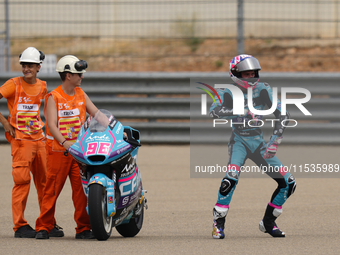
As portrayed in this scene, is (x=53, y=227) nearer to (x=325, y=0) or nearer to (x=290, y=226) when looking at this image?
(x=290, y=226)

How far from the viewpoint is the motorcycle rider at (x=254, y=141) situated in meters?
6.05

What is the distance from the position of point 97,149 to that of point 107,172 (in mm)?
235

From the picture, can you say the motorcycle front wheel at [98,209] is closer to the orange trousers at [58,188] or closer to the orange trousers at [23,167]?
the orange trousers at [58,188]

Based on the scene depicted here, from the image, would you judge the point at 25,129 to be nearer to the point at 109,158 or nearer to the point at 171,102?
the point at 109,158

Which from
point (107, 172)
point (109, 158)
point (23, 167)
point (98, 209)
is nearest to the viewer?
point (98, 209)

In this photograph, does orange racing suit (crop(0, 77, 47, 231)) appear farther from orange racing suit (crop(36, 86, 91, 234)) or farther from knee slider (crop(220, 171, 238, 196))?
knee slider (crop(220, 171, 238, 196))

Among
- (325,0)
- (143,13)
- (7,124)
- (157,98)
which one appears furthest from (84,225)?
(325,0)

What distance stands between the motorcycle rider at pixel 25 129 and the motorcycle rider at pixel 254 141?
173 centimetres

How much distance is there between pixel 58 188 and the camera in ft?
19.9

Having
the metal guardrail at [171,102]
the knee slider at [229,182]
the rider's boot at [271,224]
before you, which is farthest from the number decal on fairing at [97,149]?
the metal guardrail at [171,102]

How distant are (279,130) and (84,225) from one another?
6.57 ft

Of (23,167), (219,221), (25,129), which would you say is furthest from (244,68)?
(23,167)

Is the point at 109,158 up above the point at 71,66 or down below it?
below

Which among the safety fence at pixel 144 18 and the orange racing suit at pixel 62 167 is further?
the safety fence at pixel 144 18
